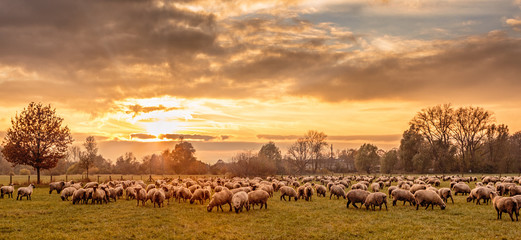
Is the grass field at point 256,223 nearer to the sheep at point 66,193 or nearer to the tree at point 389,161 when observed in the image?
the sheep at point 66,193

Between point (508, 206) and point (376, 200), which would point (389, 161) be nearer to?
point (376, 200)

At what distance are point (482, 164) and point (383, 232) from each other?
95739 millimetres

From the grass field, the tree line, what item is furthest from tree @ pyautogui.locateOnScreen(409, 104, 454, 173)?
the grass field

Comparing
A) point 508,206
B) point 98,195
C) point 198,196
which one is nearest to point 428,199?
point 508,206

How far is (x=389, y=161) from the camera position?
103 meters

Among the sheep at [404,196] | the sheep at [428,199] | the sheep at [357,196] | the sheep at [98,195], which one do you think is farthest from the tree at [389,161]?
the sheep at [98,195]

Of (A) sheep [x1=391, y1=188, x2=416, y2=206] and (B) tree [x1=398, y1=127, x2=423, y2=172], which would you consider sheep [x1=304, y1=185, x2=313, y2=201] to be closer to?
(A) sheep [x1=391, y1=188, x2=416, y2=206]

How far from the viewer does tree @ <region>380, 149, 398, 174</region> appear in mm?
103125

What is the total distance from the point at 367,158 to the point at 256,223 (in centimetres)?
9881

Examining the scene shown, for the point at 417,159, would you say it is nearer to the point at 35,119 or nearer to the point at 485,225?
the point at 485,225

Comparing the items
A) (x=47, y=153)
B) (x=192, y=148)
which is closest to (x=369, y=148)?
(x=192, y=148)

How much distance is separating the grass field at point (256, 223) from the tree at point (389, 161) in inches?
3210

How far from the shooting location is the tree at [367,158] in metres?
112

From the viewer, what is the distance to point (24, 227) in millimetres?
17750
